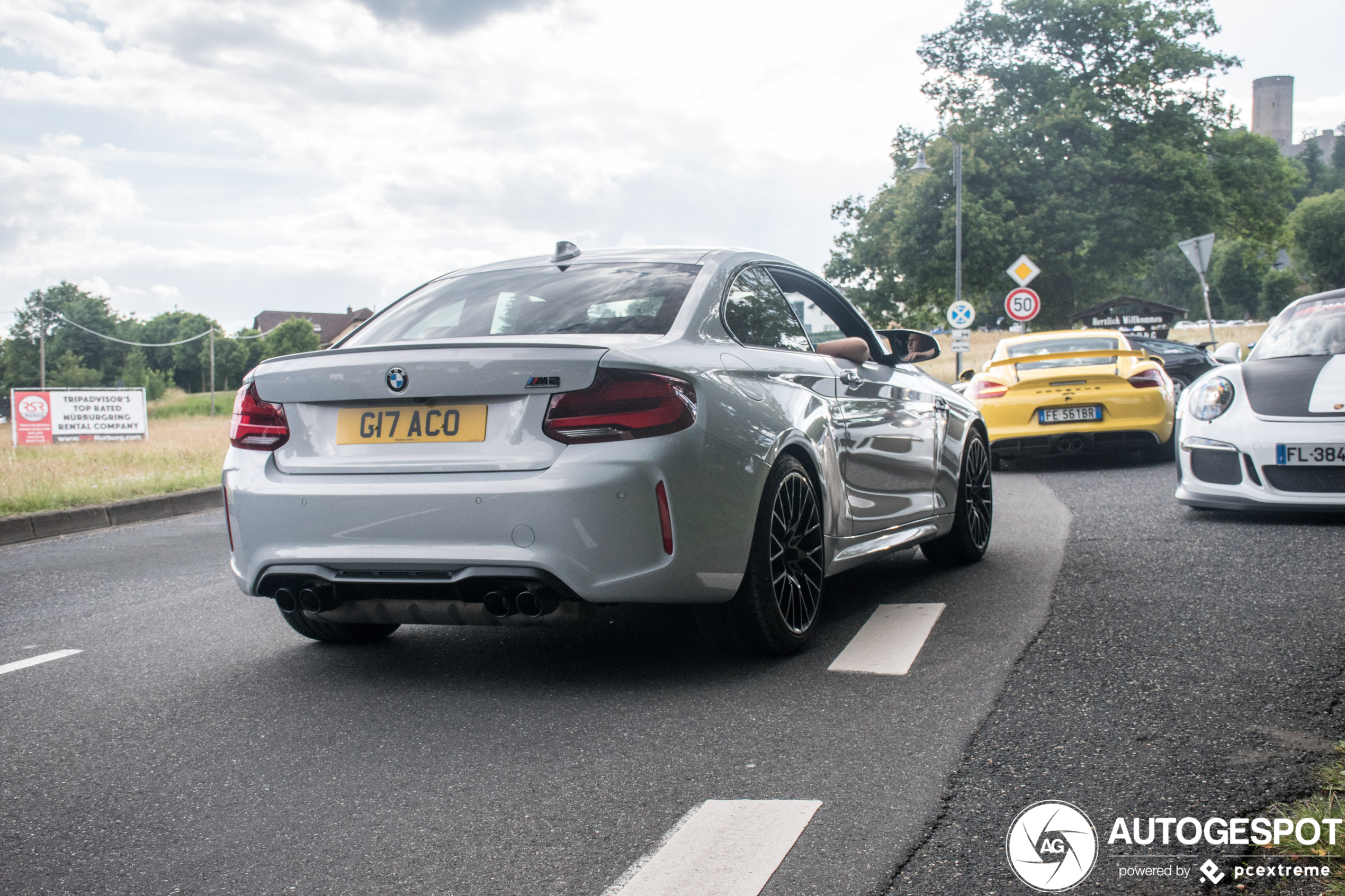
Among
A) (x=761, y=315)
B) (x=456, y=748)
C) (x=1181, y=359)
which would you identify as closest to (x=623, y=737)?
(x=456, y=748)

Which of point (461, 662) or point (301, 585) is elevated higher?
point (301, 585)

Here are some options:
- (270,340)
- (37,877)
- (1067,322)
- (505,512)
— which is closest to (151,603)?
(505,512)

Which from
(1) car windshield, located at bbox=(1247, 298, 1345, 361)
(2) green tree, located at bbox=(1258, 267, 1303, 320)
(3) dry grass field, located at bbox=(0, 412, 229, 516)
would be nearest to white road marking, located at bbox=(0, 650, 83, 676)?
(3) dry grass field, located at bbox=(0, 412, 229, 516)

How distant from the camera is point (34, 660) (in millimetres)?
4570

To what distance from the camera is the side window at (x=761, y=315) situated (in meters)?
4.30

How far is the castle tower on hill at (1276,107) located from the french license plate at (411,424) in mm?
147713

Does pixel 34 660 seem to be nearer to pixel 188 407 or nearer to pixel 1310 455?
pixel 1310 455

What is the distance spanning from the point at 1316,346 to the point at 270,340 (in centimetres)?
12958

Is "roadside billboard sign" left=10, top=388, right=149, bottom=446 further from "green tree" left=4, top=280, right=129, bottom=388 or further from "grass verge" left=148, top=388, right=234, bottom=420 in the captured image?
"green tree" left=4, top=280, right=129, bottom=388

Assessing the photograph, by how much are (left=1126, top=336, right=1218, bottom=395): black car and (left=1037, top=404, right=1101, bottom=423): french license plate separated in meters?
11.6

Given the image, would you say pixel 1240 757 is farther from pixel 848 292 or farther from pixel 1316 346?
pixel 848 292

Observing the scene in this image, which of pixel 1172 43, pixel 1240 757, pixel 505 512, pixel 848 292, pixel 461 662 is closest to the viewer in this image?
pixel 1240 757

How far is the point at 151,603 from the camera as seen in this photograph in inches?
228

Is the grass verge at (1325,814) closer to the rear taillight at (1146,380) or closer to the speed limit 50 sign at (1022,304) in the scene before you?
the rear taillight at (1146,380)
